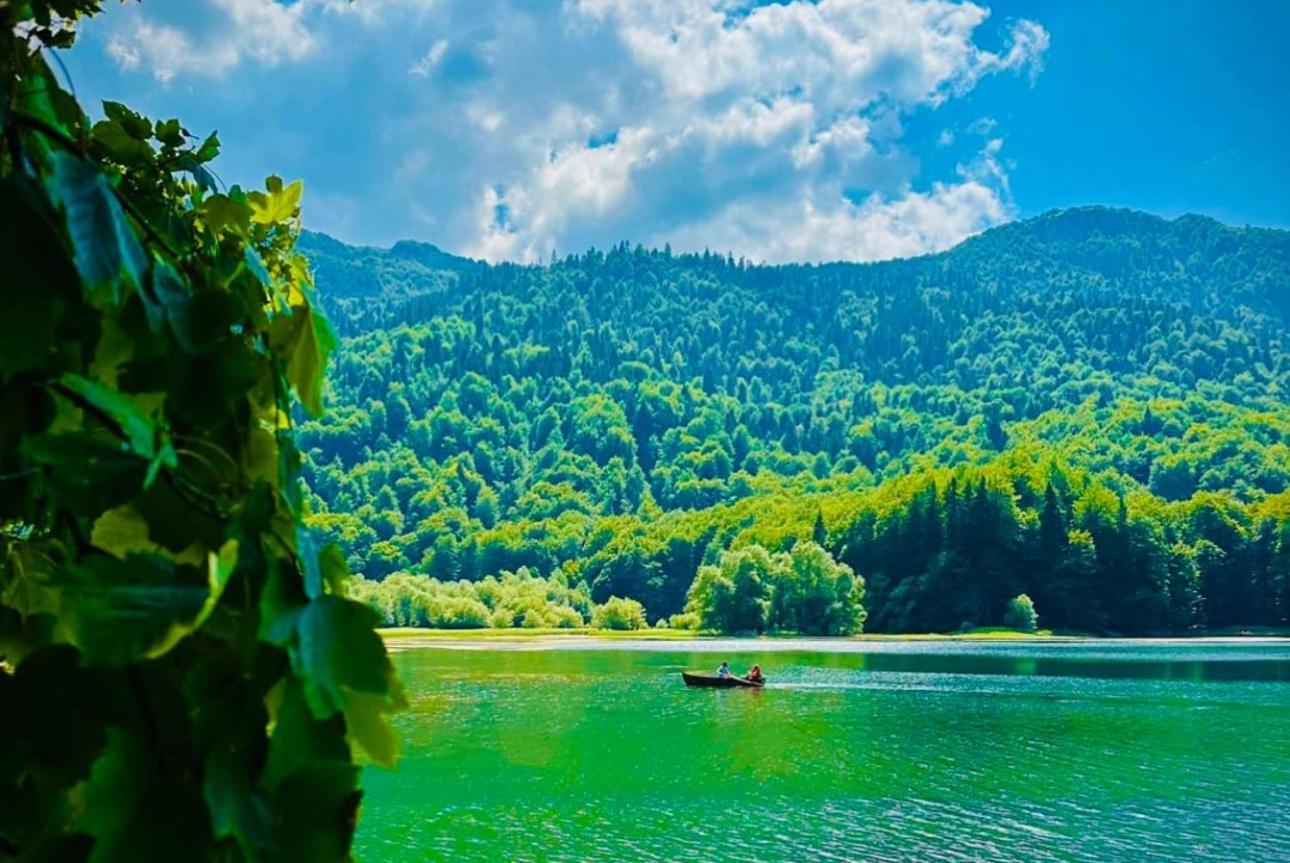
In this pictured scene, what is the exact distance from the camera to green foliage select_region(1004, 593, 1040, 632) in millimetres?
122438

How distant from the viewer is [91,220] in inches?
41.6

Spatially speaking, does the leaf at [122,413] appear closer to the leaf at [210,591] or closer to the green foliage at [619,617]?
the leaf at [210,591]

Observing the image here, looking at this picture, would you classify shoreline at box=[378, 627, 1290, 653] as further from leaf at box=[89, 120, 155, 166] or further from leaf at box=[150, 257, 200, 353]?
leaf at box=[150, 257, 200, 353]

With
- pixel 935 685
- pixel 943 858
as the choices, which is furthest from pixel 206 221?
pixel 935 685

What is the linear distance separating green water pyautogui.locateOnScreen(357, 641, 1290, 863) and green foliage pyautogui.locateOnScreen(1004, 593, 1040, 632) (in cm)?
5547

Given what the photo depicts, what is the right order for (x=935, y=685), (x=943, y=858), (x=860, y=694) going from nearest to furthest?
(x=943, y=858) < (x=860, y=694) < (x=935, y=685)

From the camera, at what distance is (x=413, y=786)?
1299 inches

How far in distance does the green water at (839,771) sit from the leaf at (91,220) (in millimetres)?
12386

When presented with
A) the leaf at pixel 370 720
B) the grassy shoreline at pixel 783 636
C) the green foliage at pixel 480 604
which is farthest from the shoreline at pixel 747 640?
the leaf at pixel 370 720

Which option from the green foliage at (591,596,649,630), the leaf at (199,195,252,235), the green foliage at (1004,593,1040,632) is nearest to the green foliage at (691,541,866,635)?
the green foliage at (1004,593,1040,632)

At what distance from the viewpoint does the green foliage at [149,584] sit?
3.25ft

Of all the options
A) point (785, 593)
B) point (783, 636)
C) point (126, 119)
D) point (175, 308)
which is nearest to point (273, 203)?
point (126, 119)

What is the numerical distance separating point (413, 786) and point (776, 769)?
35.5 feet

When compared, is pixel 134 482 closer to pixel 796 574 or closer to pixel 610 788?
pixel 610 788
